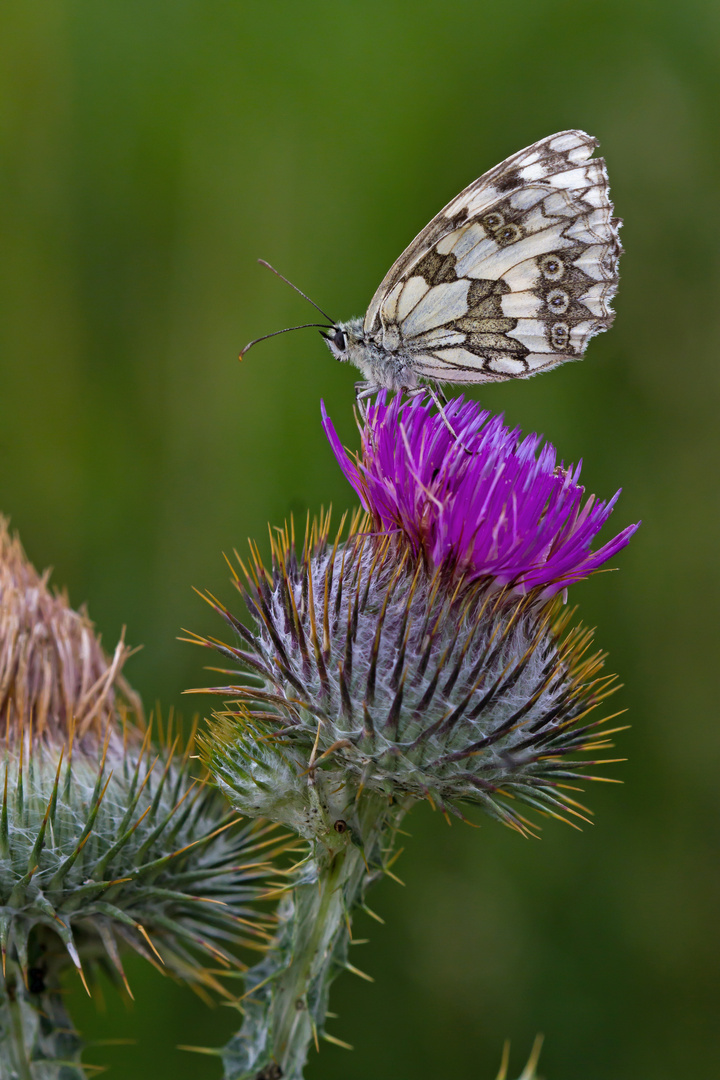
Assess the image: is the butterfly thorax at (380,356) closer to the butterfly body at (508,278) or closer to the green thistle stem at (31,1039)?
the butterfly body at (508,278)

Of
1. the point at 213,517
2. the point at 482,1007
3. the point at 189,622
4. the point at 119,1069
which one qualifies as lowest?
the point at 119,1069

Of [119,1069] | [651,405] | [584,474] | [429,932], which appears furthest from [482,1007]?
[651,405]

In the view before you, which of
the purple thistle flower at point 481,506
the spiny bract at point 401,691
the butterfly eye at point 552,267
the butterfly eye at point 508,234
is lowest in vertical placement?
the spiny bract at point 401,691

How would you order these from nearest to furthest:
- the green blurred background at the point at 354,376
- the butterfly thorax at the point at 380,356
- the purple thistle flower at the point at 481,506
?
the purple thistle flower at the point at 481,506, the butterfly thorax at the point at 380,356, the green blurred background at the point at 354,376

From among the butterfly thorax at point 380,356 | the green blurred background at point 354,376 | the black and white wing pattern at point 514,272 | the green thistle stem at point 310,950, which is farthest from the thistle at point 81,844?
the green blurred background at point 354,376

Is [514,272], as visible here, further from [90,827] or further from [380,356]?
[90,827]

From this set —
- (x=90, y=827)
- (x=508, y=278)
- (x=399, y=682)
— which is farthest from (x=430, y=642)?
(x=508, y=278)

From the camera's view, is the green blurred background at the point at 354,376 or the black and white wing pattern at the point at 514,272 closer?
the black and white wing pattern at the point at 514,272

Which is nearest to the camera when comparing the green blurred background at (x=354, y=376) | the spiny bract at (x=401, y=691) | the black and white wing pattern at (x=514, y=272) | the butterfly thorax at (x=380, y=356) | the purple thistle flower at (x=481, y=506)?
the spiny bract at (x=401, y=691)

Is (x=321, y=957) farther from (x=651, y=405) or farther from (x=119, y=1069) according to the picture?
(x=651, y=405)
